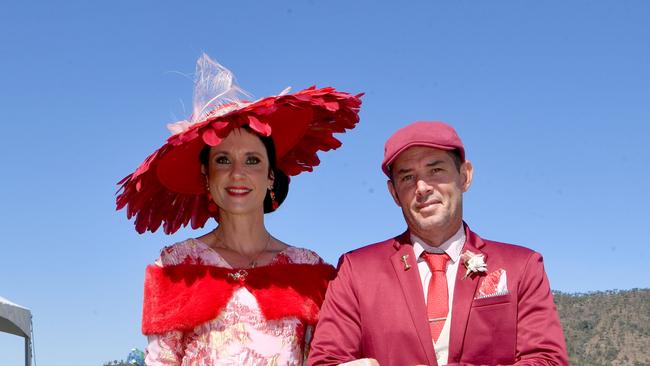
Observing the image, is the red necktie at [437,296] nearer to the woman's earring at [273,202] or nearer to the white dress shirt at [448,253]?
the white dress shirt at [448,253]

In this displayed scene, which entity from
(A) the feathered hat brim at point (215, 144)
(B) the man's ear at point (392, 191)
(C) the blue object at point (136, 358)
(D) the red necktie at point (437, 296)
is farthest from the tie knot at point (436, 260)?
(C) the blue object at point (136, 358)

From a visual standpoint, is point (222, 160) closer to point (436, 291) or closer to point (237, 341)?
point (237, 341)

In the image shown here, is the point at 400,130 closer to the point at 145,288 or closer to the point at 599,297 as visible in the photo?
the point at 145,288

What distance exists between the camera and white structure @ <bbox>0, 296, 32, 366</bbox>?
39.8 feet

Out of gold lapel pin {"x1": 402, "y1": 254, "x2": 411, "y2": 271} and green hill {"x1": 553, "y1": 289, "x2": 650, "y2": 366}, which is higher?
green hill {"x1": 553, "y1": 289, "x2": 650, "y2": 366}

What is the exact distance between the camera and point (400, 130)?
3.76m

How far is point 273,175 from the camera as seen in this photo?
4.29m

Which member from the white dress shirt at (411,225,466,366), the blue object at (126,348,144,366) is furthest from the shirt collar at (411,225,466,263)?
the blue object at (126,348,144,366)

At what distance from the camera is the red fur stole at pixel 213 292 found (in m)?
3.93

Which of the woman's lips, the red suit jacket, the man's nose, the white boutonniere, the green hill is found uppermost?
the green hill

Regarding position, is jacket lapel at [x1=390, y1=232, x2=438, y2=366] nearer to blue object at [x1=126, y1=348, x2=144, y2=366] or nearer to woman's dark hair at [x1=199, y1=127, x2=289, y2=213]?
woman's dark hair at [x1=199, y1=127, x2=289, y2=213]

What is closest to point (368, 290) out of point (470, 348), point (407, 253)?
point (407, 253)

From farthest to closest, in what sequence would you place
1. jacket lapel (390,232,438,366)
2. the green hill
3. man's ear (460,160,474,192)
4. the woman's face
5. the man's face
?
the green hill
the woman's face
man's ear (460,160,474,192)
the man's face
jacket lapel (390,232,438,366)

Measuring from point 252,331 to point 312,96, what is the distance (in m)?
1.10
